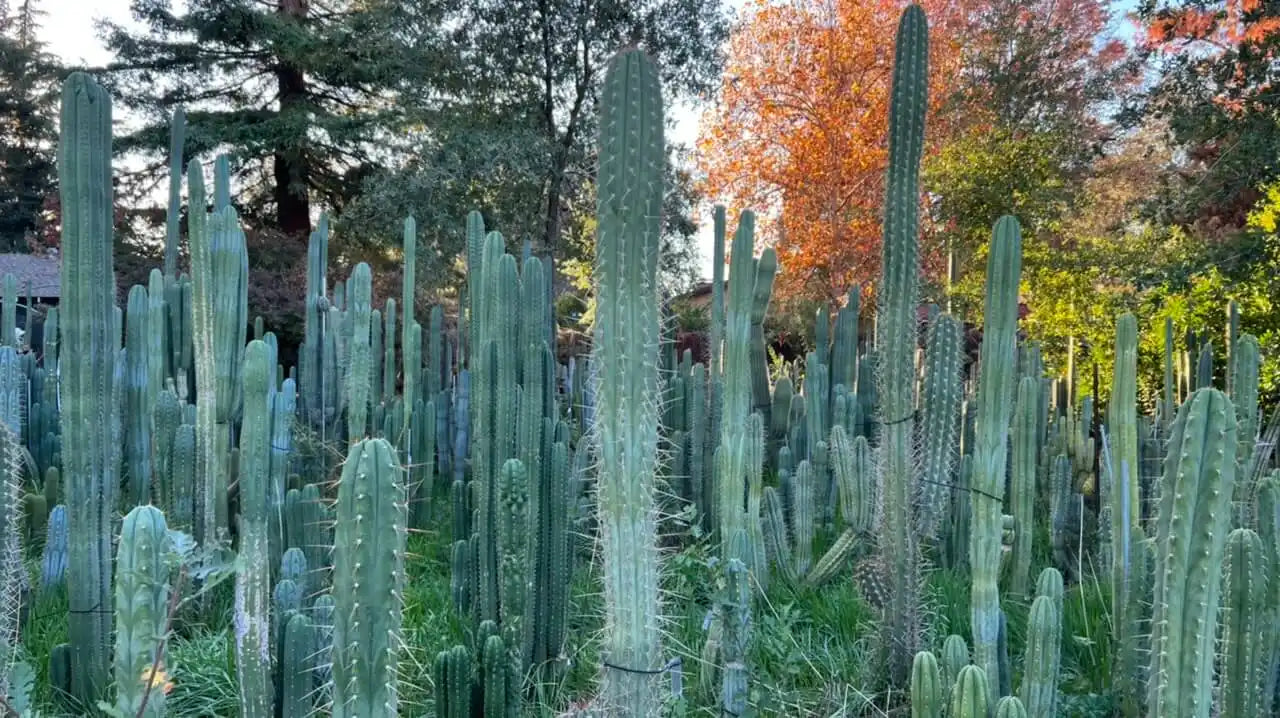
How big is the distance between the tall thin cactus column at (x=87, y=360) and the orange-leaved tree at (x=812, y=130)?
37.9ft

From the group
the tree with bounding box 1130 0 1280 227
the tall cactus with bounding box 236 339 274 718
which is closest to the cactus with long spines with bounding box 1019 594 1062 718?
the tall cactus with bounding box 236 339 274 718

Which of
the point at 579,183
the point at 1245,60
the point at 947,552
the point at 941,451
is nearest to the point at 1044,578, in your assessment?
the point at 941,451

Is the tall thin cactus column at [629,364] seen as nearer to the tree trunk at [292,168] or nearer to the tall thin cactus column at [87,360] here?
the tall thin cactus column at [87,360]

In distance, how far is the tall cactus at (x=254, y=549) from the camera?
1941 millimetres

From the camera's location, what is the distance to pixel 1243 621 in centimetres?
170

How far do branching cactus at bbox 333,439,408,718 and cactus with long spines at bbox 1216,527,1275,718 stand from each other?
165cm

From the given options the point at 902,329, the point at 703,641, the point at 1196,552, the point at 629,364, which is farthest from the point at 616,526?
the point at 703,641

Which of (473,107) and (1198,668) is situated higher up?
(473,107)

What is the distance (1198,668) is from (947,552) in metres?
2.33

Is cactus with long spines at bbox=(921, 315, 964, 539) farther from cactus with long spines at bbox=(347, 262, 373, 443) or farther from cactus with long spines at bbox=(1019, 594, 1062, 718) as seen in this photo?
cactus with long spines at bbox=(347, 262, 373, 443)

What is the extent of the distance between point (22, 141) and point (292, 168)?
948 centimetres

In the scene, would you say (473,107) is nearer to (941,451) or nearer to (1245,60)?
(1245,60)

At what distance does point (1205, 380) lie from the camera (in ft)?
13.1

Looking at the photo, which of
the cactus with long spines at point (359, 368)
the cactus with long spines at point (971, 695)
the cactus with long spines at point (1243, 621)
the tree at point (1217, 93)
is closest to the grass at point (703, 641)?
the cactus with long spines at point (971, 695)
